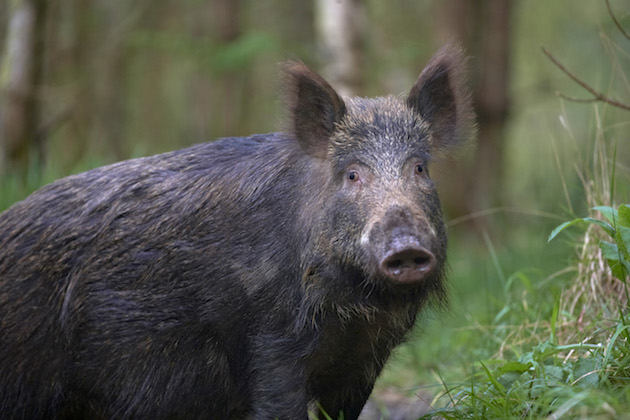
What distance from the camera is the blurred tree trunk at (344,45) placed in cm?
864

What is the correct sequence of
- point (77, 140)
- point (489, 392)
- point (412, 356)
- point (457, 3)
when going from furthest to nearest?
point (77, 140), point (457, 3), point (412, 356), point (489, 392)

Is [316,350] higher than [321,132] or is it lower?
lower

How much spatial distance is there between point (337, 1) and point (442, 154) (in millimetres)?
4888

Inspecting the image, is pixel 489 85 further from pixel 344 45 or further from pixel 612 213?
pixel 612 213

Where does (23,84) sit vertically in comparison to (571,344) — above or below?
above

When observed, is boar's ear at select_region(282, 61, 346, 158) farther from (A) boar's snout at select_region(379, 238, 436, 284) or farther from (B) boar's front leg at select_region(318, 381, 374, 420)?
(B) boar's front leg at select_region(318, 381, 374, 420)

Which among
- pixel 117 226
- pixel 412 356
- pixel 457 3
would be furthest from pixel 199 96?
pixel 117 226

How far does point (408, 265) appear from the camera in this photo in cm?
318

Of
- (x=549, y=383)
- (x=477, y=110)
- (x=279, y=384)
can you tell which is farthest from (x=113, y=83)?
(x=549, y=383)

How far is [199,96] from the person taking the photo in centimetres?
1598

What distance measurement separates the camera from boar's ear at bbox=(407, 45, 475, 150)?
3.95m

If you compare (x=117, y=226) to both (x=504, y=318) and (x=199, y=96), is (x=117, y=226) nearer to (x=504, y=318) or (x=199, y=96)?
(x=504, y=318)

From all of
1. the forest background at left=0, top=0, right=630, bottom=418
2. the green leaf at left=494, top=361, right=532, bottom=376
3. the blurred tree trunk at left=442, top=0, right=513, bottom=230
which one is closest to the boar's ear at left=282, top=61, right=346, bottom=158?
the forest background at left=0, top=0, right=630, bottom=418

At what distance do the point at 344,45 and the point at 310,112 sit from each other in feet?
16.4
